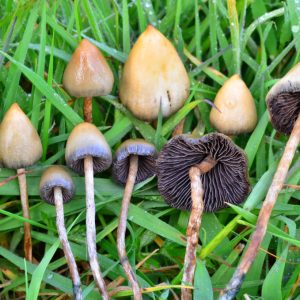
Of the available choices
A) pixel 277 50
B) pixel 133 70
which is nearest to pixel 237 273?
pixel 133 70

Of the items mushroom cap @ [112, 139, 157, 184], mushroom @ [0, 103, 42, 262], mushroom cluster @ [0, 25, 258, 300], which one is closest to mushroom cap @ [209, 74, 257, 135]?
mushroom cluster @ [0, 25, 258, 300]

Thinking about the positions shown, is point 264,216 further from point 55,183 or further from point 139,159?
point 55,183

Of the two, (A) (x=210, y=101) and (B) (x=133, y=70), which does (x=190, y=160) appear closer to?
(A) (x=210, y=101)

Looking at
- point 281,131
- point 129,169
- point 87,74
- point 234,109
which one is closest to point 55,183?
point 129,169

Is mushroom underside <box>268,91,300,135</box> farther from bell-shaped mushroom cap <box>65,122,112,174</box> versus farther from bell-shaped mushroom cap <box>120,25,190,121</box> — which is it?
bell-shaped mushroom cap <box>65,122,112,174</box>

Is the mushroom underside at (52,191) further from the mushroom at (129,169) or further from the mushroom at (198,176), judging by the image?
the mushroom at (198,176)

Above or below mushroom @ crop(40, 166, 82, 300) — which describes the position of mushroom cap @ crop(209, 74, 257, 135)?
above
